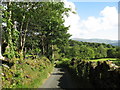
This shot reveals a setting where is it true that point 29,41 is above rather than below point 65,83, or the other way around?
above

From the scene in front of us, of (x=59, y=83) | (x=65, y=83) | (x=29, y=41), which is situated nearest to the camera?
(x=65, y=83)

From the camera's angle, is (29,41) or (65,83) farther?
(29,41)

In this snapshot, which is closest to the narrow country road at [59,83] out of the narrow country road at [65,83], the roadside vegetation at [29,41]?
the narrow country road at [65,83]

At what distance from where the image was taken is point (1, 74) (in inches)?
498

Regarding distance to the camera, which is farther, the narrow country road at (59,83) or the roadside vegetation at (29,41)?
the narrow country road at (59,83)

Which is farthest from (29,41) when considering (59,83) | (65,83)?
(65,83)

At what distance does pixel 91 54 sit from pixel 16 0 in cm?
6891

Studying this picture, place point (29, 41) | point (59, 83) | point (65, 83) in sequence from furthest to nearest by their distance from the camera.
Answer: point (29, 41) < point (59, 83) < point (65, 83)

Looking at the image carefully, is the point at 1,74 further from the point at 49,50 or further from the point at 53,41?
the point at 49,50

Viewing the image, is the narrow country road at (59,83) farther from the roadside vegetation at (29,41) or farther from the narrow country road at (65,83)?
the roadside vegetation at (29,41)

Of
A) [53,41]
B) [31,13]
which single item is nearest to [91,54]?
[53,41]

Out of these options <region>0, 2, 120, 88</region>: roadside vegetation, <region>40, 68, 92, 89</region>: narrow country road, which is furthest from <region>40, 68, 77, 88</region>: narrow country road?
<region>0, 2, 120, 88</region>: roadside vegetation

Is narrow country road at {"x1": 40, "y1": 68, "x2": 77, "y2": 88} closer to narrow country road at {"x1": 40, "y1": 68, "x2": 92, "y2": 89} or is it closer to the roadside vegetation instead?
narrow country road at {"x1": 40, "y1": 68, "x2": 92, "y2": 89}

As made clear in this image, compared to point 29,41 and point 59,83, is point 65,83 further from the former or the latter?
point 29,41
